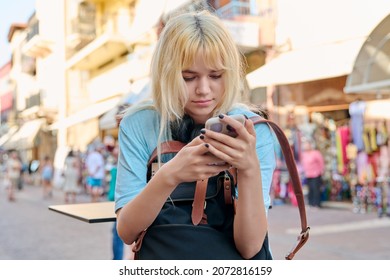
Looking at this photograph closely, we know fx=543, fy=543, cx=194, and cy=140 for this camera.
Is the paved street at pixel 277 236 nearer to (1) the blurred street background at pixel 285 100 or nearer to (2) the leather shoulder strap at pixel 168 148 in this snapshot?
(1) the blurred street background at pixel 285 100

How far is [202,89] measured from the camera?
107 centimetres

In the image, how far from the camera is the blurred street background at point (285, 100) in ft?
16.5

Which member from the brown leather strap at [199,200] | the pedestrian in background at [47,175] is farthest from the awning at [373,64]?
the pedestrian in background at [47,175]

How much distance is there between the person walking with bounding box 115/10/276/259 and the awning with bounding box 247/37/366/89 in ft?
19.9

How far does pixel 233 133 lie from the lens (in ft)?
3.02

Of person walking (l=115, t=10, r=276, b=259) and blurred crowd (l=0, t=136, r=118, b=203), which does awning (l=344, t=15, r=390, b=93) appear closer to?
blurred crowd (l=0, t=136, r=118, b=203)

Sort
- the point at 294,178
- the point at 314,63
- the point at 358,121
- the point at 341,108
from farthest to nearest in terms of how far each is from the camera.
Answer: the point at 341,108 < the point at 314,63 < the point at 358,121 < the point at 294,178

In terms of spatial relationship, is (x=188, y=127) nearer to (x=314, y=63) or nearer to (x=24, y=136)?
(x=314, y=63)

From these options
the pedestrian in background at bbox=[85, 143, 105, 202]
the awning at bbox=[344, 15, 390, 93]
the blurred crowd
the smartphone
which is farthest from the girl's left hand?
the pedestrian in background at bbox=[85, 143, 105, 202]

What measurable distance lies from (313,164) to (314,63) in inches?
58.8

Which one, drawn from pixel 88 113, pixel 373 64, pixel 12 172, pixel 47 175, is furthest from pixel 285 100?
pixel 12 172

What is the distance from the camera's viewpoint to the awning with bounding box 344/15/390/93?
621cm

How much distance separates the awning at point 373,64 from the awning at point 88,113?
137 inches

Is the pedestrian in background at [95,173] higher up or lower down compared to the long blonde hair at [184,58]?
lower down
